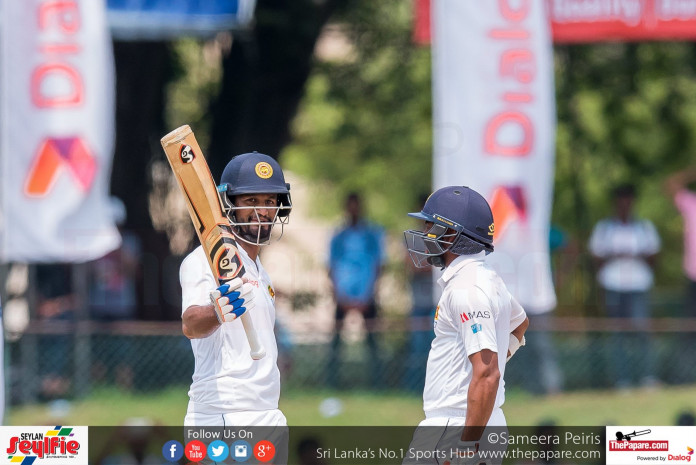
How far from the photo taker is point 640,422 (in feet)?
34.7

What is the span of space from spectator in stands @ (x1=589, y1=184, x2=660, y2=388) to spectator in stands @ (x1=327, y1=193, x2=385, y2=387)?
207 cm

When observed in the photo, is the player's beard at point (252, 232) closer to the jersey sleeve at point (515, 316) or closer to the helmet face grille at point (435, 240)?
the helmet face grille at point (435, 240)

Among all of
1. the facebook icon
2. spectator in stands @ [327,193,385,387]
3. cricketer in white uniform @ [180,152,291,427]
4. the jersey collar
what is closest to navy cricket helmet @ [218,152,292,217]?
cricketer in white uniform @ [180,152,291,427]

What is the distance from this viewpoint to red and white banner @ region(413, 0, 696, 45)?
1212cm

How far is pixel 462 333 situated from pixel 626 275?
6959 mm

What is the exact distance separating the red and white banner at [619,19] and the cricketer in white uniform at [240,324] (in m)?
6.57

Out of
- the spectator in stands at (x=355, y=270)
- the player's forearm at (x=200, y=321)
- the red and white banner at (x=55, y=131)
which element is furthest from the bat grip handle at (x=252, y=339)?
the spectator in stands at (x=355, y=270)

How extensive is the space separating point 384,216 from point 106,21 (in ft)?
35.8

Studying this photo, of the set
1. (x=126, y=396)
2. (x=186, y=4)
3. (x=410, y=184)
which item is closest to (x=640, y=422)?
(x=126, y=396)

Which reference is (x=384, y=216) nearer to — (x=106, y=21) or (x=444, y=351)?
(x=106, y=21)

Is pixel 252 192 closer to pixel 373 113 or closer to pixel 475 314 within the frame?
pixel 475 314

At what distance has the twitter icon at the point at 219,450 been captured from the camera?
5.64 metres

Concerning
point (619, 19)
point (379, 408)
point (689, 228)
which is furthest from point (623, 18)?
point (379, 408)

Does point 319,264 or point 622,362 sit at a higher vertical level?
point 319,264
